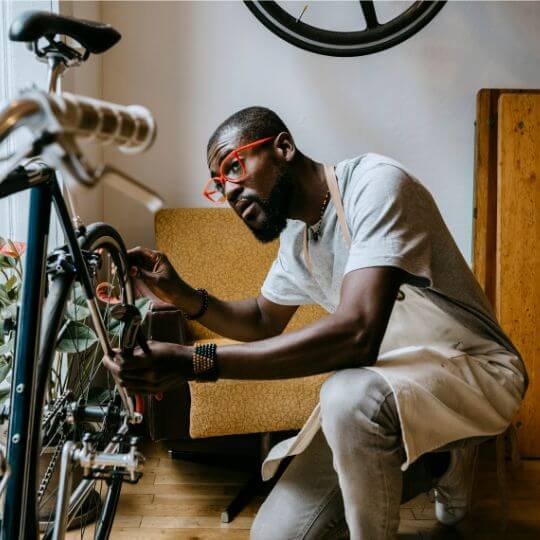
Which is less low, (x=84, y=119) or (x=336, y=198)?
(x=84, y=119)

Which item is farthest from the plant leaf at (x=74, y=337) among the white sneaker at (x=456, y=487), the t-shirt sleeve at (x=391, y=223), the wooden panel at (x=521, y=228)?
the wooden panel at (x=521, y=228)

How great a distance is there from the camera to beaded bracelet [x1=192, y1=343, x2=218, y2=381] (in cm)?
113

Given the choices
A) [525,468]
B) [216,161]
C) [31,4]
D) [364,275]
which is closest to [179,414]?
[216,161]

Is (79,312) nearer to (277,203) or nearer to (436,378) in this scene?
(277,203)

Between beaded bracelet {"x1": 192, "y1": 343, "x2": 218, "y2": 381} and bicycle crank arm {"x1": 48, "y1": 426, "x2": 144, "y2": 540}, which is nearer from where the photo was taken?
bicycle crank arm {"x1": 48, "y1": 426, "x2": 144, "y2": 540}

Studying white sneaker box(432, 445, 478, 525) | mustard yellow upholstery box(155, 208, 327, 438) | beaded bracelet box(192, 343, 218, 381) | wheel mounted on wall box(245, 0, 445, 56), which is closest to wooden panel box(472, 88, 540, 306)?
wheel mounted on wall box(245, 0, 445, 56)

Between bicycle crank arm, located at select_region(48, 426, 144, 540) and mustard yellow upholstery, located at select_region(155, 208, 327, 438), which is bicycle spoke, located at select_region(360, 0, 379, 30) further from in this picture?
bicycle crank arm, located at select_region(48, 426, 144, 540)

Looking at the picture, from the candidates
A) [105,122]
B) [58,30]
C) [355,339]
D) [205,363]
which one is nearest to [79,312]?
[205,363]

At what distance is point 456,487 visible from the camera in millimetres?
1689

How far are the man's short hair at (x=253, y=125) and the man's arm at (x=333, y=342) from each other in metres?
0.42

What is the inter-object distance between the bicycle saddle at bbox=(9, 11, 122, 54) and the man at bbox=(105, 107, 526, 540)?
1.53ft

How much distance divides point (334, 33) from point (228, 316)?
1.20m

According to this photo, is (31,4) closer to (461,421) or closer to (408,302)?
(408,302)

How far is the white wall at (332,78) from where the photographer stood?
2.61 m
